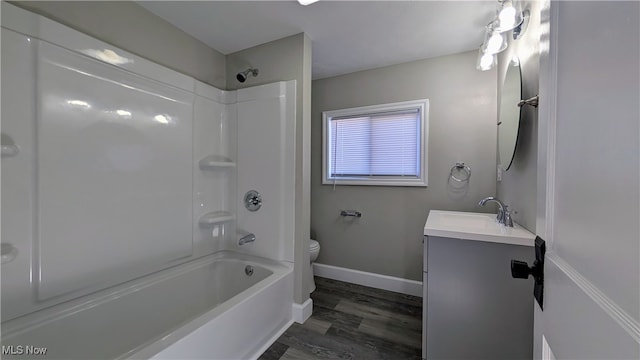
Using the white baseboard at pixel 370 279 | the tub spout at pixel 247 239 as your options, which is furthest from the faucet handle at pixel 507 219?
the tub spout at pixel 247 239

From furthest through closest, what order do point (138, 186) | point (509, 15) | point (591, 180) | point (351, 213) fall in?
point (351, 213) < point (138, 186) < point (509, 15) < point (591, 180)

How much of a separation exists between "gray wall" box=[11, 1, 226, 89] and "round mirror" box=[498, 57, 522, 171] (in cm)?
238

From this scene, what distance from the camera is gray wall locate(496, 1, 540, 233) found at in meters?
1.17

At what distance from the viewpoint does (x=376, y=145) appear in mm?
2465

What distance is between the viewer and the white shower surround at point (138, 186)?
114cm

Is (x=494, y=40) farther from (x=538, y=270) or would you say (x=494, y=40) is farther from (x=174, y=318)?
(x=174, y=318)

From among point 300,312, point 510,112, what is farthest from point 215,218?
point 510,112

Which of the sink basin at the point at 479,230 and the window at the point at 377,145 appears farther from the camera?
the window at the point at 377,145

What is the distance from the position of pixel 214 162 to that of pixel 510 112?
2.31 meters

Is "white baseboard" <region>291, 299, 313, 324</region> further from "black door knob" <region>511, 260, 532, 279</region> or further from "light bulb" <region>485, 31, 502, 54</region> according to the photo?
"light bulb" <region>485, 31, 502, 54</region>

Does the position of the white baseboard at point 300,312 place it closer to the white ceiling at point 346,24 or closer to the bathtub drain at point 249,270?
the bathtub drain at point 249,270

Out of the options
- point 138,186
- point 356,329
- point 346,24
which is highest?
point 346,24

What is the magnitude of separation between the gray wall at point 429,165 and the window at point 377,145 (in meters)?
0.08

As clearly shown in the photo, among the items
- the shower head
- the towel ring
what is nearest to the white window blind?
the towel ring
